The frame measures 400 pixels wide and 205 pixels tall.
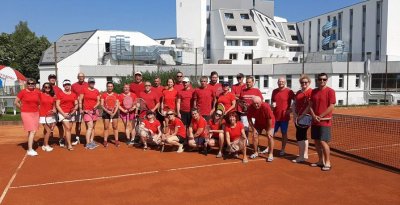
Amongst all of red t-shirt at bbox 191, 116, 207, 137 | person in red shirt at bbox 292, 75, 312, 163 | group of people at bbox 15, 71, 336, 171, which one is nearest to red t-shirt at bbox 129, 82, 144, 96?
group of people at bbox 15, 71, 336, 171

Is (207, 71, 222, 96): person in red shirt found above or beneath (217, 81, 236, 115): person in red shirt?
above

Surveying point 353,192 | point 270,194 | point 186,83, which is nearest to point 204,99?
point 186,83

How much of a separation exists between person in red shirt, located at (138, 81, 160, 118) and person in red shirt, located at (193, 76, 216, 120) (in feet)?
3.97

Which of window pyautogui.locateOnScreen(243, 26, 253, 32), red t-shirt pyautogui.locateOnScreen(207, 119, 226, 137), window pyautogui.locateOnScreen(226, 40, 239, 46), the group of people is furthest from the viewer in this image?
window pyautogui.locateOnScreen(243, 26, 253, 32)

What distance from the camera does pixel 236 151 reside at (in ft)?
27.6

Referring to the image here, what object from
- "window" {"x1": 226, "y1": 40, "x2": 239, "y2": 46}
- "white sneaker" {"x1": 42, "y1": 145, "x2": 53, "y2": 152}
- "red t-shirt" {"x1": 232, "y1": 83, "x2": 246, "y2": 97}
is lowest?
"white sneaker" {"x1": 42, "y1": 145, "x2": 53, "y2": 152}

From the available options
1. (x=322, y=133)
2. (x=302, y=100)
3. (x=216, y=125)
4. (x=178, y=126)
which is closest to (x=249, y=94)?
(x=216, y=125)

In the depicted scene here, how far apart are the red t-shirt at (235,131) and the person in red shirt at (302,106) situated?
1.31 m

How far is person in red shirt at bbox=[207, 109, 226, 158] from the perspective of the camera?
27.8 ft

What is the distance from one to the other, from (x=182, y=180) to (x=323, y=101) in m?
3.33

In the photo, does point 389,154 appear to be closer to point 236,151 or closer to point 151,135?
point 236,151

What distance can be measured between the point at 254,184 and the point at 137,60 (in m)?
32.3

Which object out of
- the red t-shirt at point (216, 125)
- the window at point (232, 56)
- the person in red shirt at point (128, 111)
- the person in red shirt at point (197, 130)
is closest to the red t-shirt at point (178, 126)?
the person in red shirt at point (197, 130)

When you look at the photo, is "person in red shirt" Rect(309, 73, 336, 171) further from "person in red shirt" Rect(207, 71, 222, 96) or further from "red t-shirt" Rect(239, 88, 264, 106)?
"person in red shirt" Rect(207, 71, 222, 96)
